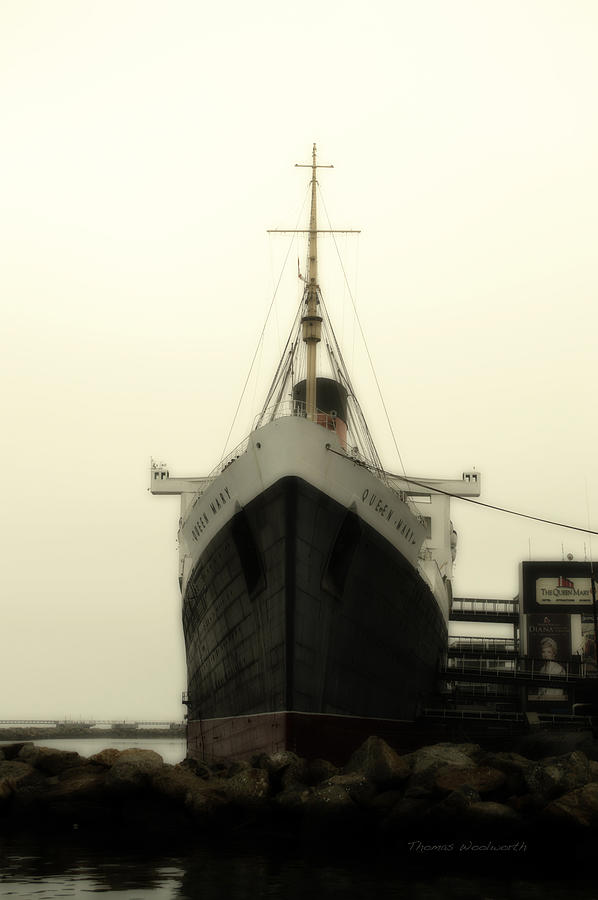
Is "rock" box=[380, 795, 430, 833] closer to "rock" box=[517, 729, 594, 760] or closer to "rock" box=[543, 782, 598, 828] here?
"rock" box=[543, 782, 598, 828]

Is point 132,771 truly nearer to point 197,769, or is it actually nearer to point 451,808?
point 197,769

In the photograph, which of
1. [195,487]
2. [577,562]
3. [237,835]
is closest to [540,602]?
[577,562]

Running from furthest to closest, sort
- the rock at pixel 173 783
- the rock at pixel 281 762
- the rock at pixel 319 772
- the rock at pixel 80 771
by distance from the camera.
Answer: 1. the rock at pixel 80 771
2. the rock at pixel 319 772
3. the rock at pixel 281 762
4. the rock at pixel 173 783

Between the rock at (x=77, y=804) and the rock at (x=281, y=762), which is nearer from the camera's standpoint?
the rock at (x=281, y=762)

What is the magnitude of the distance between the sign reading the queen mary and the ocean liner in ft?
83.0

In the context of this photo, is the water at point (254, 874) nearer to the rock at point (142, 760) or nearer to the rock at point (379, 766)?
the rock at point (379, 766)

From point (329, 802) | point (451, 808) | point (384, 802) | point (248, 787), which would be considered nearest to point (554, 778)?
point (451, 808)

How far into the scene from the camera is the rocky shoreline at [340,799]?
15.5 metres

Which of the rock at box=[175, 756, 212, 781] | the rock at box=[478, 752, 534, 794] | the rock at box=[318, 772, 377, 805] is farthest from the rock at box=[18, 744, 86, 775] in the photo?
the rock at box=[478, 752, 534, 794]

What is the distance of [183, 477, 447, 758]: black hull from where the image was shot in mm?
20609

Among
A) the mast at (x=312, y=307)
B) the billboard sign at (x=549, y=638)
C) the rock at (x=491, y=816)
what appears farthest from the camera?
the billboard sign at (x=549, y=638)

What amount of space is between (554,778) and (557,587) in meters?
34.4

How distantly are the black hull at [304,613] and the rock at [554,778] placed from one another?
16.7ft

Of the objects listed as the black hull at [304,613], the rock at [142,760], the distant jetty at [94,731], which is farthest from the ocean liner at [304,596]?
the distant jetty at [94,731]
